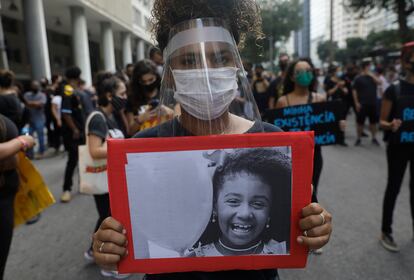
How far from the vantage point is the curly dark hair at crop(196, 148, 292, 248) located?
39.4 inches

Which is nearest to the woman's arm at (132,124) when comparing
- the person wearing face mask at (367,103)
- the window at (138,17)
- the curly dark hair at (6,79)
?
the curly dark hair at (6,79)

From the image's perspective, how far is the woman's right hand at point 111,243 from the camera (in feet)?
3.41

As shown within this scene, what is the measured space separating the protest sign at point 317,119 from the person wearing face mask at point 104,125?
4.83ft

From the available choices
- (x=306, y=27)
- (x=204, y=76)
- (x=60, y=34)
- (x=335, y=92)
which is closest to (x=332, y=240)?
(x=204, y=76)

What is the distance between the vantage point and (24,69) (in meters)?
17.0

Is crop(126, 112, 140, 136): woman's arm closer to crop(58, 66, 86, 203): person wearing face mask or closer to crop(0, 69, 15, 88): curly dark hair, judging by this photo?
crop(0, 69, 15, 88): curly dark hair

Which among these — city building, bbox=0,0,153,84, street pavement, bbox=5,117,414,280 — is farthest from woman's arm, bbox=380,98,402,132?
city building, bbox=0,0,153,84

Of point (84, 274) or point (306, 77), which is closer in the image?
point (84, 274)

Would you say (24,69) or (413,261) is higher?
(24,69)

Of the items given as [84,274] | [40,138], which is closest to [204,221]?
[84,274]

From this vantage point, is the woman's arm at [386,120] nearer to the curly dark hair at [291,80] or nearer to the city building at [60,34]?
the curly dark hair at [291,80]

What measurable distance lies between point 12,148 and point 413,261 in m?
3.34

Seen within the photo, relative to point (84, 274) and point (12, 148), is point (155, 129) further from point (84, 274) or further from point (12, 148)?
point (84, 274)

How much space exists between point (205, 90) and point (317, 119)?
2.39 meters
